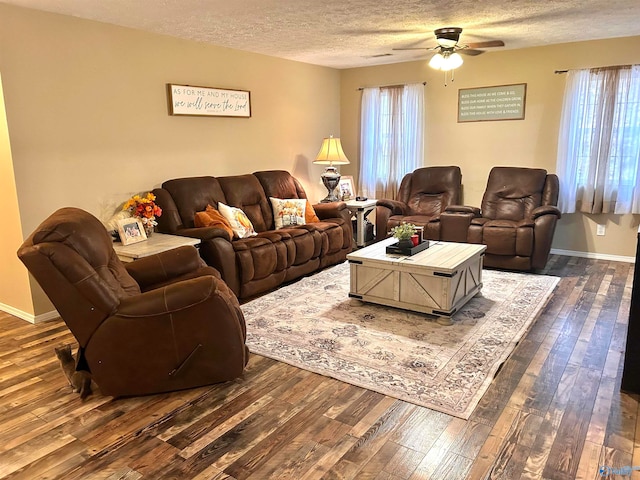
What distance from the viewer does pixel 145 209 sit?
395 cm

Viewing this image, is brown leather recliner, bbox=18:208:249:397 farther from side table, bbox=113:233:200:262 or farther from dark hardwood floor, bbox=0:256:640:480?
side table, bbox=113:233:200:262

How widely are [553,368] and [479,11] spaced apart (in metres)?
2.59

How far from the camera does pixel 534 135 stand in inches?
212

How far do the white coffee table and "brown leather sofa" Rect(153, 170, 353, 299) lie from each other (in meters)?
0.80

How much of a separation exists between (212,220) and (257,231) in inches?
29.4

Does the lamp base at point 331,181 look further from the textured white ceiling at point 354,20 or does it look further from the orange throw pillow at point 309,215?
the textured white ceiling at point 354,20

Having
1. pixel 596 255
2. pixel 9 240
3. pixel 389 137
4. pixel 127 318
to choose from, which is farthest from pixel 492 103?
pixel 9 240

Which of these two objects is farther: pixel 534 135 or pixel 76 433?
pixel 534 135

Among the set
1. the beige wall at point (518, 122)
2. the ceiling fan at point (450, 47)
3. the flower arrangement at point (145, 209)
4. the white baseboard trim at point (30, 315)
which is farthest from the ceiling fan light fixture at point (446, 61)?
the white baseboard trim at point (30, 315)

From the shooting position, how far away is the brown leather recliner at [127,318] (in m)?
2.27

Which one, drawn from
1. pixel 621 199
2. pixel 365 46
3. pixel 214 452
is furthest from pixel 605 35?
pixel 214 452

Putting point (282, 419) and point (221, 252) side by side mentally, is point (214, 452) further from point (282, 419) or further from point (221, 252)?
point (221, 252)

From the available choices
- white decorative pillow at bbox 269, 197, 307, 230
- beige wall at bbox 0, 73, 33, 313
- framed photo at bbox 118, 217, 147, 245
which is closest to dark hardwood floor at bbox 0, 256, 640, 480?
beige wall at bbox 0, 73, 33, 313

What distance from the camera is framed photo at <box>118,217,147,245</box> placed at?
12.1 ft
